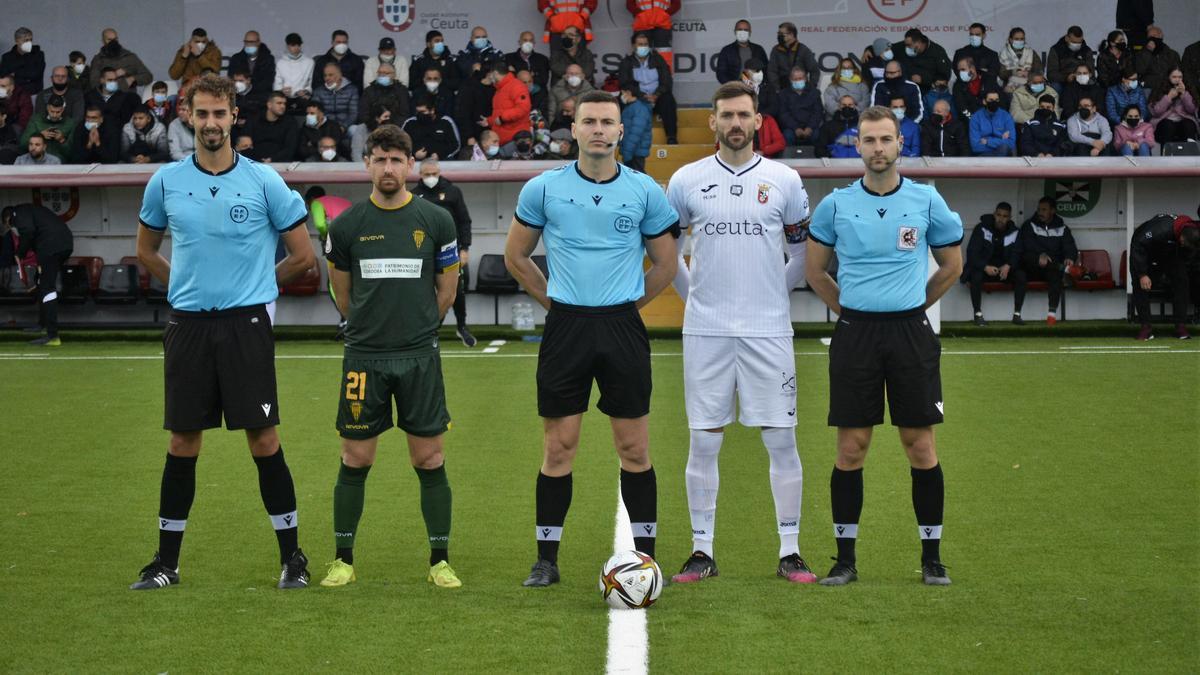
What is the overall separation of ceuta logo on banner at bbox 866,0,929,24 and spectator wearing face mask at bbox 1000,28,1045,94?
181 centimetres

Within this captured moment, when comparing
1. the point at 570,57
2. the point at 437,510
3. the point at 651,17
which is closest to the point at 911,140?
the point at 651,17

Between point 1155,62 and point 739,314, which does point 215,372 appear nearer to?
point 739,314

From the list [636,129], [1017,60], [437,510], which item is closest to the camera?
[437,510]

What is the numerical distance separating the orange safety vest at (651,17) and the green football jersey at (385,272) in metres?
15.8

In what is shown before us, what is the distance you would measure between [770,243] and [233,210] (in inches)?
88.2

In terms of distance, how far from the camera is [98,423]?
1084 cm

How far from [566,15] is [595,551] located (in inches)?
618

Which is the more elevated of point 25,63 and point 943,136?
point 25,63

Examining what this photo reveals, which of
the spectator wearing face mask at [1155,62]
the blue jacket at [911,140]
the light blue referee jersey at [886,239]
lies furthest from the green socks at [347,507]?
the spectator wearing face mask at [1155,62]

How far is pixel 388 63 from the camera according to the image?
20188mm

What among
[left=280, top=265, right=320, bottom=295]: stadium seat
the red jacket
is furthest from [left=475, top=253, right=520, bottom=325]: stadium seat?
the red jacket

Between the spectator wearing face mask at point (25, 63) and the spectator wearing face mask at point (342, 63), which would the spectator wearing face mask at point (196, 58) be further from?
the spectator wearing face mask at point (25, 63)

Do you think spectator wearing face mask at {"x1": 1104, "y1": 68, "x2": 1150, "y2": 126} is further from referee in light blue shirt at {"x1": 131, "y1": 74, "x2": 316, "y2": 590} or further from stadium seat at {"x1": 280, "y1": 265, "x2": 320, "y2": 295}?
referee in light blue shirt at {"x1": 131, "y1": 74, "x2": 316, "y2": 590}

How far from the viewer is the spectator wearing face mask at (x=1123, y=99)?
19.6 m
